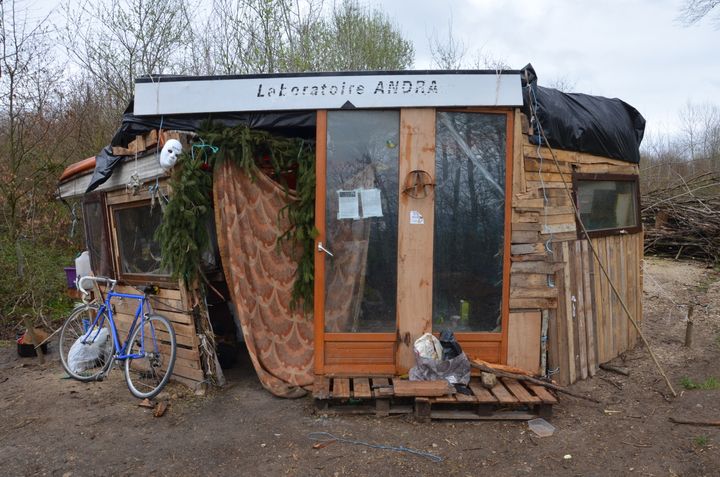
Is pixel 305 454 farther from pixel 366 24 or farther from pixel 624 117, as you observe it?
pixel 366 24

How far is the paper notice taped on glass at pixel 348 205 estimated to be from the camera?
180 inches

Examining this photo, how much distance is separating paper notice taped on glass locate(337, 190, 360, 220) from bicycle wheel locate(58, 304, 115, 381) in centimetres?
292

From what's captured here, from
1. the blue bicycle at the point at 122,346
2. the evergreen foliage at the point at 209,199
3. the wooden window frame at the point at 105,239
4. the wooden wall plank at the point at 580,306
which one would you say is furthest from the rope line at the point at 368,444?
the wooden window frame at the point at 105,239

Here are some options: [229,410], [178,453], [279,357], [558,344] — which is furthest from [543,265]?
[178,453]

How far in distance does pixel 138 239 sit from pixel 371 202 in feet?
9.11

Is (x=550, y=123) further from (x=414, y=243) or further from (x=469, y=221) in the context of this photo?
(x=414, y=243)

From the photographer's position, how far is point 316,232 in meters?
4.52

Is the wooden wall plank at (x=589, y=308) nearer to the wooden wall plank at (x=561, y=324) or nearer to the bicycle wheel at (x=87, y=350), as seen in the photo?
the wooden wall plank at (x=561, y=324)

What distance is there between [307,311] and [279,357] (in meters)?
0.54

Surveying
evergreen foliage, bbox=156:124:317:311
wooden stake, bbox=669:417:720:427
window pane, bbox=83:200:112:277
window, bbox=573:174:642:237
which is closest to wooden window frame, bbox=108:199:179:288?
window pane, bbox=83:200:112:277

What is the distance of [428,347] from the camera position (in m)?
4.39

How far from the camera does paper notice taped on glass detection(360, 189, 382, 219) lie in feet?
15.0

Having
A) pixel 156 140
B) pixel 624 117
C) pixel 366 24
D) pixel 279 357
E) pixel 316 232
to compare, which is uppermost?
pixel 366 24

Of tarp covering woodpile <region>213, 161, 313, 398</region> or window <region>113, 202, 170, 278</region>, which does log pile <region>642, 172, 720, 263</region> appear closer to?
tarp covering woodpile <region>213, 161, 313, 398</region>
